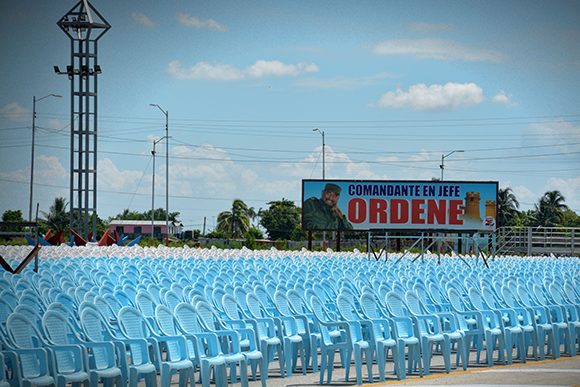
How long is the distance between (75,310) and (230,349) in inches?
78.5

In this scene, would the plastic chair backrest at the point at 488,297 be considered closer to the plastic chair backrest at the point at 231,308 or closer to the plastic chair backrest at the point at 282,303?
the plastic chair backrest at the point at 282,303

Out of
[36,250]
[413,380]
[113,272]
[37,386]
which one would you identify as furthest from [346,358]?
[36,250]

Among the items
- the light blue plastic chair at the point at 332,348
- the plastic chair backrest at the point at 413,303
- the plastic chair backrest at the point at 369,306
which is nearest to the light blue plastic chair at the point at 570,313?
the plastic chair backrest at the point at 413,303

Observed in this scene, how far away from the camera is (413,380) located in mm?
12648

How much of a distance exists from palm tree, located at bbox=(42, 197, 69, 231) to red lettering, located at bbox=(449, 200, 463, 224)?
57.7 meters

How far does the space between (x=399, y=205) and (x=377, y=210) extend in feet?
3.82

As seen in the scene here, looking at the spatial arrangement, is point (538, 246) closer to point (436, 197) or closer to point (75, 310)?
point (436, 197)

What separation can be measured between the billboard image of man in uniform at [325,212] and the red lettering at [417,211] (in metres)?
3.31

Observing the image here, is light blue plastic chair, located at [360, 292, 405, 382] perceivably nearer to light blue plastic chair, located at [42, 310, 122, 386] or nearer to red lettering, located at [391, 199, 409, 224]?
light blue plastic chair, located at [42, 310, 122, 386]

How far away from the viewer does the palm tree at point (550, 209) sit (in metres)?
107

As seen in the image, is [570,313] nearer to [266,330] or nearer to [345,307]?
[345,307]

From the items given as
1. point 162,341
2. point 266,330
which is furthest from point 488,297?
point 162,341

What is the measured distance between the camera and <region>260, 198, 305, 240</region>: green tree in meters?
112

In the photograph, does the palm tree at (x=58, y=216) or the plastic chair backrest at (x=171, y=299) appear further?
the palm tree at (x=58, y=216)
